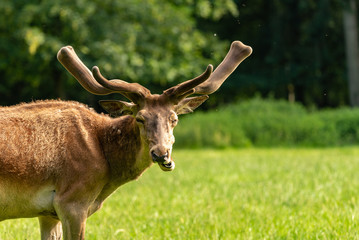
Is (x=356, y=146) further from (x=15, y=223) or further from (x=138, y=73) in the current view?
(x=15, y=223)

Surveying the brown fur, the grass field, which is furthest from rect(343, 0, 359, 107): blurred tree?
the brown fur

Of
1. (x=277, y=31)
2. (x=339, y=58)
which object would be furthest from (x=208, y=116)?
(x=339, y=58)

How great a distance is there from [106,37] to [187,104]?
48.5ft

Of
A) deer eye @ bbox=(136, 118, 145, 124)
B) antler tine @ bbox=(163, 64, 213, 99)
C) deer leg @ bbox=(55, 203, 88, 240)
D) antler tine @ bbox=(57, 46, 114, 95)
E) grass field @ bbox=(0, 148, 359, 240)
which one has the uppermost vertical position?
antler tine @ bbox=(57, 46, 114, 95)

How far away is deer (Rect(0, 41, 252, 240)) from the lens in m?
4.63

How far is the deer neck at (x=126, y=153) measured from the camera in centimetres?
507

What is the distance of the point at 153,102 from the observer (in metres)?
4.86

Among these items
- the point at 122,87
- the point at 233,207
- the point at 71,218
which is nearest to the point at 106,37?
the point at 233,207

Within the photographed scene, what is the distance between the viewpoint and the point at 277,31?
32.7m

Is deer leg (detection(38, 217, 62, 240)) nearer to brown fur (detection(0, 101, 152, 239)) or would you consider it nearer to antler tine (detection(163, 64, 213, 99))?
brown fur (detection(0, 101, 152, 239))

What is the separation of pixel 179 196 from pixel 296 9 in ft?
84.9

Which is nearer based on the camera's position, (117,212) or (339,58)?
(117,212)

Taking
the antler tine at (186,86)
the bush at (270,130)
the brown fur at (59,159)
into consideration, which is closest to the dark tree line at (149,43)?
the bush at (270,130)

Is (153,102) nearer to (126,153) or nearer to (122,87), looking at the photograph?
(122,87)
